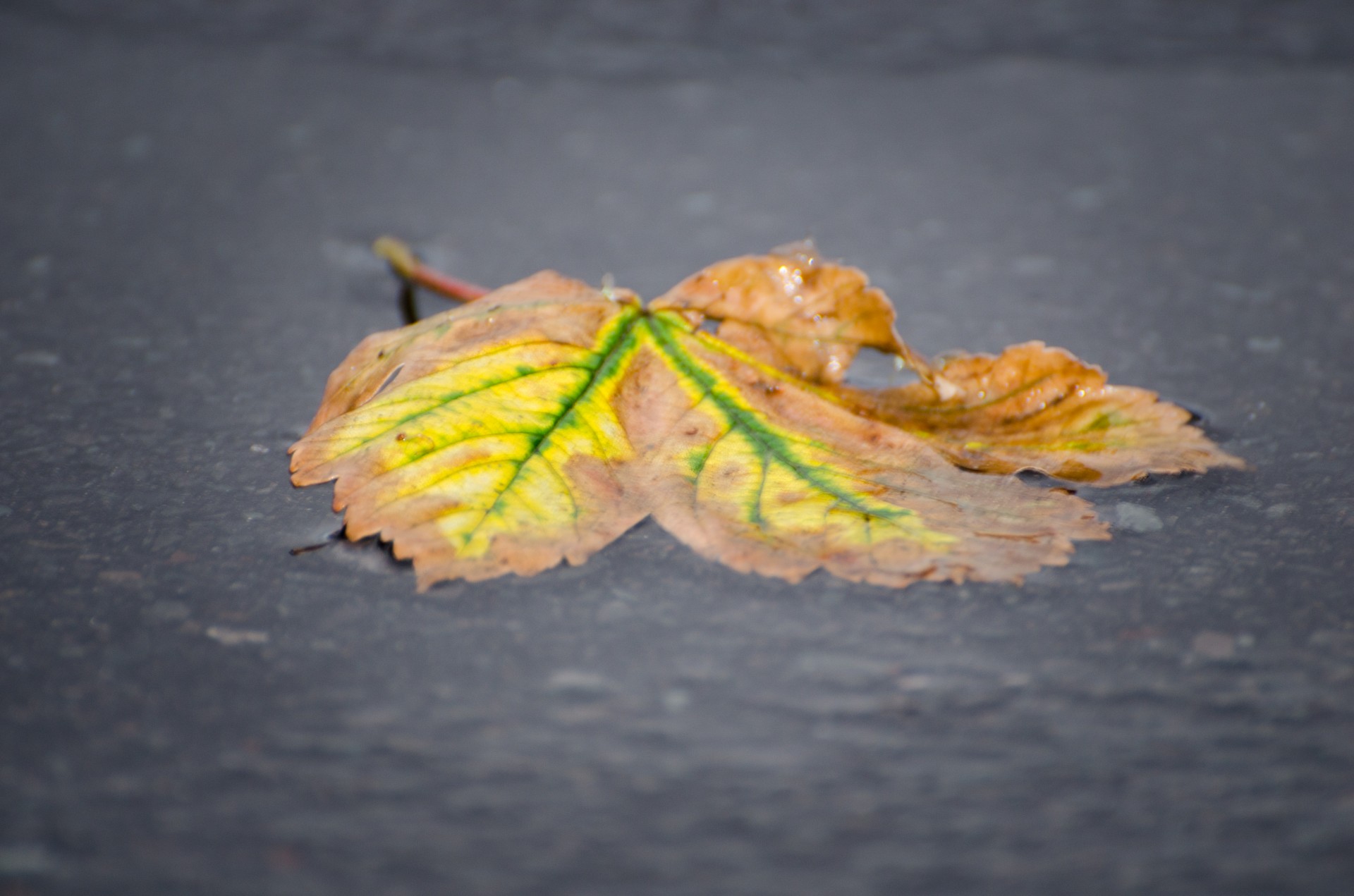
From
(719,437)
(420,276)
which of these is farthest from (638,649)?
(420,276)

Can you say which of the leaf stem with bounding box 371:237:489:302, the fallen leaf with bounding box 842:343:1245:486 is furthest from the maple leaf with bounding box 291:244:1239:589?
the leaf stem with bounding box 371:237:489:302

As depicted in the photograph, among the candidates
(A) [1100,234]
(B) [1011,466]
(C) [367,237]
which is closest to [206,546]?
(B) [1011,466]

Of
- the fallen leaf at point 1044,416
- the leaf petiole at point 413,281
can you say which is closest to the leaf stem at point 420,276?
the leaf petiole at point 413,281

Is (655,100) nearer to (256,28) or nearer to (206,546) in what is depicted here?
(256,28)

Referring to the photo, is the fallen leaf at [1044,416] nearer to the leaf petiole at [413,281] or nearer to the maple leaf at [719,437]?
the maple leaf at [719,437]

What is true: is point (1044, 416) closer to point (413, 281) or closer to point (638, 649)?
point (638, 649)

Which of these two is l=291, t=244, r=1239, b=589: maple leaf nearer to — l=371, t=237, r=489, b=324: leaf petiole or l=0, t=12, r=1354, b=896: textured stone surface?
l=0, t=12, r=1354, b=896: textured stone surface
